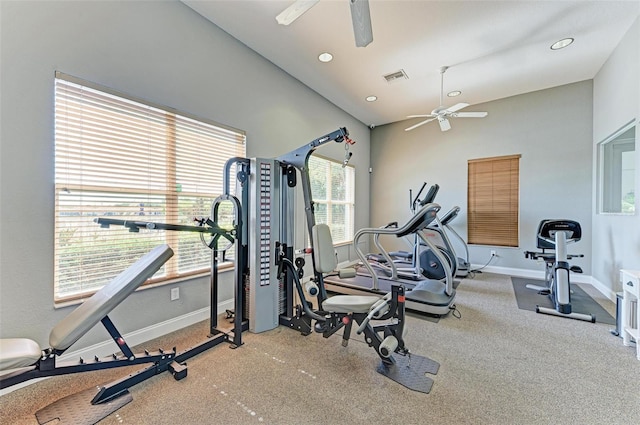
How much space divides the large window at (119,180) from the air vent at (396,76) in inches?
114

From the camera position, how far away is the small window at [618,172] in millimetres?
3242

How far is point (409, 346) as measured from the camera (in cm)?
242

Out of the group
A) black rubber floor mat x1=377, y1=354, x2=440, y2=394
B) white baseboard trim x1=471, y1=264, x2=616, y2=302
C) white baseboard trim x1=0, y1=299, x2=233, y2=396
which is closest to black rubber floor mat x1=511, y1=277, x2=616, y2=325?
white baseboard trim x1=471, y1=264, x2=616, y2=302

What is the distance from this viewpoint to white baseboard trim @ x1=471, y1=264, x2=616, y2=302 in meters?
3.78

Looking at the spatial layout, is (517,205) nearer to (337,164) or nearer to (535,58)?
(535,58)

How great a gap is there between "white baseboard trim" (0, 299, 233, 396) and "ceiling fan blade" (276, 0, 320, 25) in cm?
293

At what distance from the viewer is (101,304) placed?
1.60 meters

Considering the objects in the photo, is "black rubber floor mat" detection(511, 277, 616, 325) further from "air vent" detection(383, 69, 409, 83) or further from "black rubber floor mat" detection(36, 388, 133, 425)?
"black rubber floor mat" detection(36, 388, 133, 425)

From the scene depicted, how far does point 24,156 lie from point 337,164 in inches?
175

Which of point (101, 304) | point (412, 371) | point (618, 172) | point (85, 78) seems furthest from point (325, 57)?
point (618, 172)

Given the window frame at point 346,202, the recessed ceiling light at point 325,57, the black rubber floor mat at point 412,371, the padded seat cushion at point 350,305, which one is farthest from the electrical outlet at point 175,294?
the recessed ceiling light at point 325,57

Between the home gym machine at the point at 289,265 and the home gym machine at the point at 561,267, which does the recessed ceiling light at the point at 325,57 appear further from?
the home gym machine at the point at 561,267

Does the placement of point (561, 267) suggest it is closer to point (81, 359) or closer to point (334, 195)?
point (334, 195)

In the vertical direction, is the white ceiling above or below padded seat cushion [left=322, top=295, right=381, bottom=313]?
above
